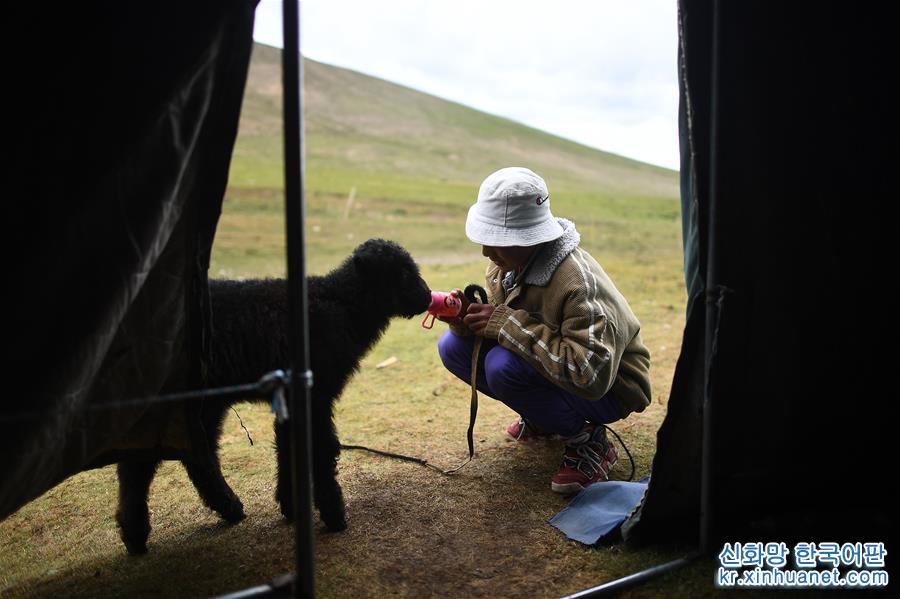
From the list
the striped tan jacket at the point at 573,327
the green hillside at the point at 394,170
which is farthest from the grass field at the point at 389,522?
the green hillside at the point at 394,170

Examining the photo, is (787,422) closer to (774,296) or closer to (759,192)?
(774,296)

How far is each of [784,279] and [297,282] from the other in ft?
7.05

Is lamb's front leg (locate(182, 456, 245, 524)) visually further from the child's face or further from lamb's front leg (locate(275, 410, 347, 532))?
the child's face

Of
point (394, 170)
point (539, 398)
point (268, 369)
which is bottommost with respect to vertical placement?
point (539, 398)

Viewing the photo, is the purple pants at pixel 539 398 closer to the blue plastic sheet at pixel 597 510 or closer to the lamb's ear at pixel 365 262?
the blue plastic sheet at pixel 597 510

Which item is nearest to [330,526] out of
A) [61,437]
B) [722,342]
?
[61,437]

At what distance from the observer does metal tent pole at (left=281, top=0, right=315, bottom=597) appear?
2.26 meters

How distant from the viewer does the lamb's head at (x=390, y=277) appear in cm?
415

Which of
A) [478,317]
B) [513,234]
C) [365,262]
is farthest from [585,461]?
[365,262]

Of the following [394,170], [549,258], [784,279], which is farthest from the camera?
[394,170]

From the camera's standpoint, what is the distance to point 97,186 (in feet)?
7.55

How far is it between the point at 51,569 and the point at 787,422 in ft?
11.7

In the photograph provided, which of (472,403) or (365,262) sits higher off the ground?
(365,262)

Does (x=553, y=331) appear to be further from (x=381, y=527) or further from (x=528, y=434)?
(x=381, y=527)
